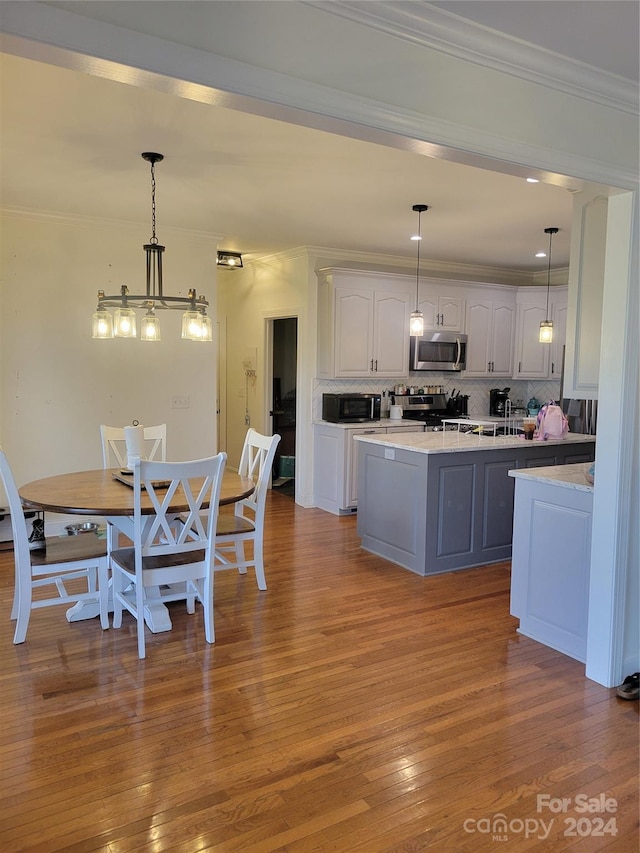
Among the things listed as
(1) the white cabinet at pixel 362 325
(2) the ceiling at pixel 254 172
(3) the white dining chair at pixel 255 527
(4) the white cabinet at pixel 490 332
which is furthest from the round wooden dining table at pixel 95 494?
(4) the white cabinet at pixel 490 332

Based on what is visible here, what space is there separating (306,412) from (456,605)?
3.11 metres

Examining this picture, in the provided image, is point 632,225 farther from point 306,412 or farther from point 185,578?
point 306,412

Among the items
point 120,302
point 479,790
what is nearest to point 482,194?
point 120,302

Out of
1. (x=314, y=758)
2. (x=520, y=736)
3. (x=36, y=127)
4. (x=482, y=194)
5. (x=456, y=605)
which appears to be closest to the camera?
(x=314, y=758)

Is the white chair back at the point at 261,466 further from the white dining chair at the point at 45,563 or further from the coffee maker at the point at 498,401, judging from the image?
the coffee maker at the point at 498,401

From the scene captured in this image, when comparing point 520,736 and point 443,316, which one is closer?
point 520,736

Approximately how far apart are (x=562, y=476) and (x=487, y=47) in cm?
210

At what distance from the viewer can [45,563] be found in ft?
10.4

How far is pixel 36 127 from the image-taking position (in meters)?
3.14

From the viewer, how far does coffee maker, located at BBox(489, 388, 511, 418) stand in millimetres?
7586

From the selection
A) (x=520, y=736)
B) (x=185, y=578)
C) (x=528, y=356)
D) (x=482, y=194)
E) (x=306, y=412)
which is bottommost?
(x=520, y=736)

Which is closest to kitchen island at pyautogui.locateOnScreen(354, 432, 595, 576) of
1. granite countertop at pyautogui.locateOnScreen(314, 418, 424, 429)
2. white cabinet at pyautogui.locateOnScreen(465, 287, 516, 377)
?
granite countertop at pyautogui.locateOnScreen(314, 418, 424, 429)

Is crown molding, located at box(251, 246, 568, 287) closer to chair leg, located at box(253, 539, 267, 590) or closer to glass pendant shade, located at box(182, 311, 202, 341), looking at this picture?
glass pendant shade, located at box(182, 311, 202, 341)

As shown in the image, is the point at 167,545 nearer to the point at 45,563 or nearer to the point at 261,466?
the point at 45,563
